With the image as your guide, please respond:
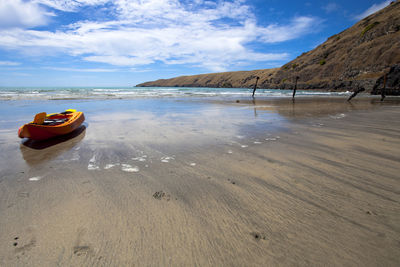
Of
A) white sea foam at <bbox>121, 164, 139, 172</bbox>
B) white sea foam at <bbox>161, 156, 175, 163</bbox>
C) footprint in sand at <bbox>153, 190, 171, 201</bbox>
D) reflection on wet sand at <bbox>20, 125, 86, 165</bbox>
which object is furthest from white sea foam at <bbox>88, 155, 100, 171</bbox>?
footprint in sand at <bbox>153, 190, 171, 201</bbox>

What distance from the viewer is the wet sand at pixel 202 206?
64.8 inches

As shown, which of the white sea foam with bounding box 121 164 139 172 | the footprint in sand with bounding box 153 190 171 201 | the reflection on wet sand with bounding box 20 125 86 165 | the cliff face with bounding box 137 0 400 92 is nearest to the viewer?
the footprint in sand with bounding box 153 190 171 201

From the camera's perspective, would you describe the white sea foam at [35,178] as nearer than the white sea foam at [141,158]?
Yes

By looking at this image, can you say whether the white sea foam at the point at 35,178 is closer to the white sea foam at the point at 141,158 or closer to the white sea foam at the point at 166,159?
the white sea foam at the point at 141,158

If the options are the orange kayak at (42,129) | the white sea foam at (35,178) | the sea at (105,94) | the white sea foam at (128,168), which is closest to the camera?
the white sea foam at (35,178)

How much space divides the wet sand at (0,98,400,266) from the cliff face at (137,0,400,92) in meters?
31.8

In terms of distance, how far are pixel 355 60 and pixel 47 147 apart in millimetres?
55756

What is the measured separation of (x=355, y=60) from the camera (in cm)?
4347

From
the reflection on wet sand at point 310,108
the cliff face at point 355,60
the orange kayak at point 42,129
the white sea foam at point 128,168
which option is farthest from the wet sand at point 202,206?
the cliff face at point 355,60

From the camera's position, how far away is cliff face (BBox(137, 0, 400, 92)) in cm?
3719

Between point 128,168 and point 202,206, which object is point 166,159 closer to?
point 128,168

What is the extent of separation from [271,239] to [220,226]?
1.53 feet

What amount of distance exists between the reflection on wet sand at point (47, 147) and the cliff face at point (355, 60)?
34.2 m

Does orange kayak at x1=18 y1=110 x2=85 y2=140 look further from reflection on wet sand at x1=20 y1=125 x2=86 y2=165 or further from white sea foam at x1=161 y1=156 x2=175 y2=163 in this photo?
white sea foam at x1=161 y1=156 x2=175 y2=163
